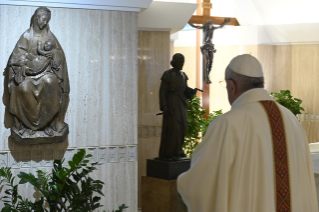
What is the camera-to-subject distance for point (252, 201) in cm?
271

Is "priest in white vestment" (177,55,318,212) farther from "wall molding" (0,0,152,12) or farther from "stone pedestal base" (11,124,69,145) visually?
"wall molding" (0,0,152,12)

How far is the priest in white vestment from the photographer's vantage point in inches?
105

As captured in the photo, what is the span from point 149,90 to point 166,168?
172cm

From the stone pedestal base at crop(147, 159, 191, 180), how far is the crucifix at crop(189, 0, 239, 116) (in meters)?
3.25

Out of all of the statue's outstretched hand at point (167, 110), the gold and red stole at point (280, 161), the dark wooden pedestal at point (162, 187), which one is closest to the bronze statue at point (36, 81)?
the statue's outstretched hand at point (167, 110)

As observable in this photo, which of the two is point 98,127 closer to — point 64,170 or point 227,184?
point 64,170

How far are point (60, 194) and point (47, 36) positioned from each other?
1678 mm

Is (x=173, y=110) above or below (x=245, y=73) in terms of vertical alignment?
below

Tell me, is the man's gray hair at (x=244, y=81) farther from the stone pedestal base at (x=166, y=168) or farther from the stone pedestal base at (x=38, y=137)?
the stone pedestal base at (x=166, y=168)

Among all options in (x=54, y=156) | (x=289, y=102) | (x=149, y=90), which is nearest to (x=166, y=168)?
(x=54, y=156)

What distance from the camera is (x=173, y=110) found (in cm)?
593

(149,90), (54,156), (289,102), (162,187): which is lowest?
(162,187)

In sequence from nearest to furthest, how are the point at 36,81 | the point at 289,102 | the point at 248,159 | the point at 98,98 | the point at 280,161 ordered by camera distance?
the point at 248,159, the point at 280,161, the point at 36,81, the point at 98,98, the point at 289,102

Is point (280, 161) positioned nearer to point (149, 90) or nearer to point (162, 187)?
point (162, 187)
